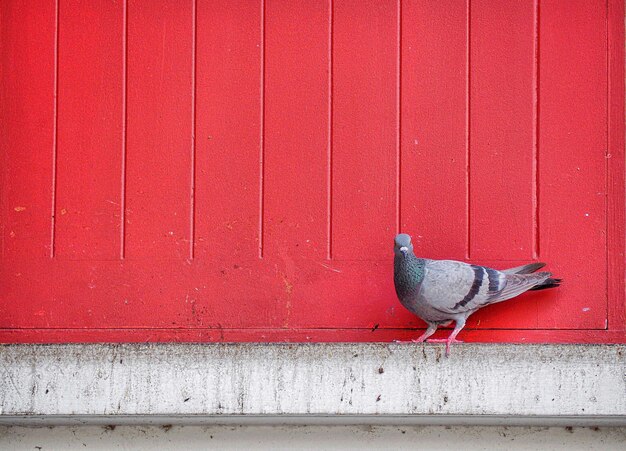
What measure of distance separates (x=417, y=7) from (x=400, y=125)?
1.67 feet

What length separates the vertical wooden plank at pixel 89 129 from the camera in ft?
12.3

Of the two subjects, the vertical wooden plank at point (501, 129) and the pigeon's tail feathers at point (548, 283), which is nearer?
the pigeon's tail feathers at point (548, 283)

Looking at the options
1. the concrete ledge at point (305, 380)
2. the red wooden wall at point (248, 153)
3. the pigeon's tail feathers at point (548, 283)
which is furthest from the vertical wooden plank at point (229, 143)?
the pigeon's tail feathers at point (548, 283)

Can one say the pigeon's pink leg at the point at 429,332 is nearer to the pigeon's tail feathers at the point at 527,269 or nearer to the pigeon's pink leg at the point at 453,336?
the pigeon's pink leg at the point at 453,336

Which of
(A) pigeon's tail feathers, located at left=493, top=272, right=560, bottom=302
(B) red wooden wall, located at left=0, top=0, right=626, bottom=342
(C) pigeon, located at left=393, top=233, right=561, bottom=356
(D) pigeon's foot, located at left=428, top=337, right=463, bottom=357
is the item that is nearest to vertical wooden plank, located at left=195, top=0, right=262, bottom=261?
(B) red wooden wall, located at left=0, top=0, right=626, bottom=342

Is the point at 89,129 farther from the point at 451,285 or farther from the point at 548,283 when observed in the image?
the point at 548,283

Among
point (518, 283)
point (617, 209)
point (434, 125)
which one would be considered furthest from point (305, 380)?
point (617, 209)

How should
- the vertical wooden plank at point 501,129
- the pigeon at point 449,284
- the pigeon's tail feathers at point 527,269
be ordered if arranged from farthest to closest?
the vertical wooden plank at point 501,129 → the pigeon's tail feathers at point 527,269 → the pigeon at point 449,284

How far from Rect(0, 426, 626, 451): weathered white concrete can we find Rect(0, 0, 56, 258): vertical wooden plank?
2.57ft

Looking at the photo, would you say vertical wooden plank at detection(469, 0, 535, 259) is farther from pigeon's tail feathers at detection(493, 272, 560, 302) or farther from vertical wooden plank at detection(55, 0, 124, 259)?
vertical wooden plank at detection(55, 0, 124, 259)

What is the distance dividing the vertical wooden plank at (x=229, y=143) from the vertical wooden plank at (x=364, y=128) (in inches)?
13.7

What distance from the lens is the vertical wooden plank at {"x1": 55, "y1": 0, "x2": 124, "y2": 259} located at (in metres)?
3.74

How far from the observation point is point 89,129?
12.3 ft

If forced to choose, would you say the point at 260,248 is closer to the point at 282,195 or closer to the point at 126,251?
the point at 282,195
